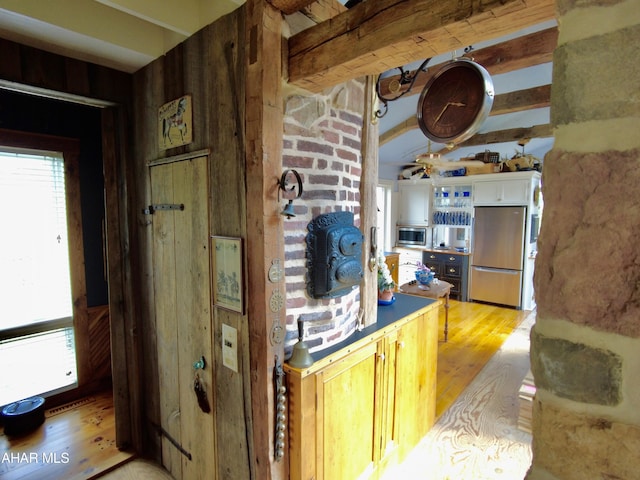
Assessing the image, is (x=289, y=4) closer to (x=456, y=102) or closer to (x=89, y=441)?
(x=456, y=102)

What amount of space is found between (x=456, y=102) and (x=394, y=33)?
595 mm

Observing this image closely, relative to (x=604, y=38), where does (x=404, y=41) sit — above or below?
above

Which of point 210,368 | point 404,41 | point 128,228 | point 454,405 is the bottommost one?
point 454,405

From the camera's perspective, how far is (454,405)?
284 centimetres

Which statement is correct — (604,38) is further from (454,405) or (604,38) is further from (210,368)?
(454,405)

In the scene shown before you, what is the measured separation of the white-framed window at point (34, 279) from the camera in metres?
2.54

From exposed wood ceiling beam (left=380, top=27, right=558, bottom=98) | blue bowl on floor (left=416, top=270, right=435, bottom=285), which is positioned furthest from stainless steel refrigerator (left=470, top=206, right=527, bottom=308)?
exposed wood ceiling beam (left=380, top=27, right=558, bottom=98)

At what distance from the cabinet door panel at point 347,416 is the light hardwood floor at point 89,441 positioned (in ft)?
3.79

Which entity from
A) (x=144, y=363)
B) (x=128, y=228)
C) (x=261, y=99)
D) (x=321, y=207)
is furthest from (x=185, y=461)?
(x=261, y=99)

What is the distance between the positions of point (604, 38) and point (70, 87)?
230 centimetres

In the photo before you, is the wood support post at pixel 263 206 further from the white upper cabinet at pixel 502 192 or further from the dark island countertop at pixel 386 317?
the white upper cabinet at pixel 502 192

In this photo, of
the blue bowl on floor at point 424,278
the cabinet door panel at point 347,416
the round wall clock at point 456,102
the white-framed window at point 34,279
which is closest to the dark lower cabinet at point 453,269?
the blue bowl on floor at point 424,278

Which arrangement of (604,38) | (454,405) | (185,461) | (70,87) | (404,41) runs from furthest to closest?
1. (454,405)
2. (185,461)
3. (70,87)
4. (404,41)
5. (604,38)

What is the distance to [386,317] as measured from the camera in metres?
2.08
